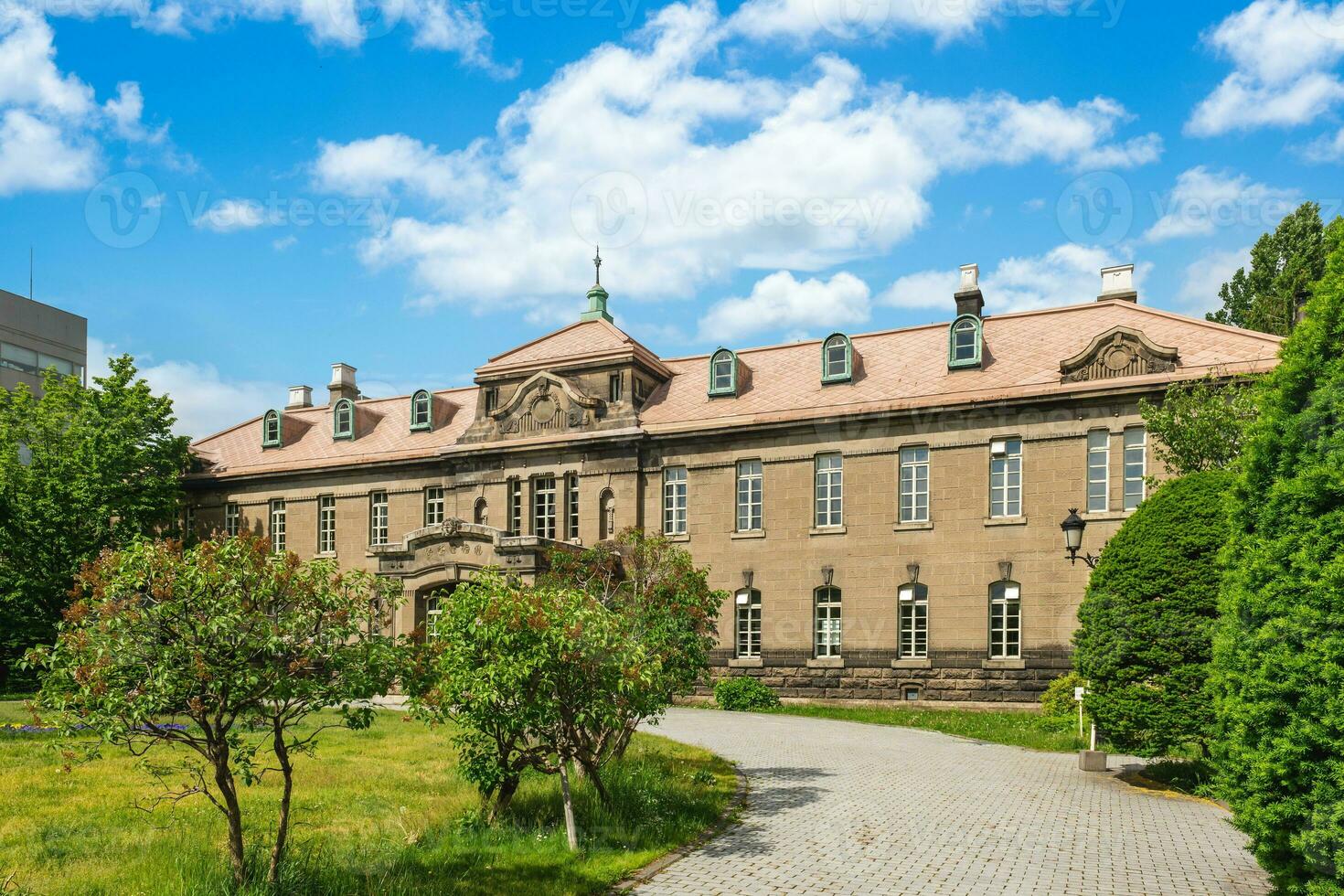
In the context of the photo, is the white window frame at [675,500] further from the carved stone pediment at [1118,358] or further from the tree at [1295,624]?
the tree at [1295,624]

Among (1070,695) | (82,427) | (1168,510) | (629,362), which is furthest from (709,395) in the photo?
(82,427)

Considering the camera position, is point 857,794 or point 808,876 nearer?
point 808,876

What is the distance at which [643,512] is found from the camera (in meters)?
32.6

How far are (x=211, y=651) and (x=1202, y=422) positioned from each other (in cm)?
2029

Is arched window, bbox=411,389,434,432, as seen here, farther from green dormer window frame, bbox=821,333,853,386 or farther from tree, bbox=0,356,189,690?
green dormer window frame, bbox=821,333,853,386

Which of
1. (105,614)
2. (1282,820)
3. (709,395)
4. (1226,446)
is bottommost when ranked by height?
(1282,820)

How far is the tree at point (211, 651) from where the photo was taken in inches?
319

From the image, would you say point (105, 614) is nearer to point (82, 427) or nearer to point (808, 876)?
point (808, 876)

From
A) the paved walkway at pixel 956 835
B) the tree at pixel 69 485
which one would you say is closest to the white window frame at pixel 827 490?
the paved walkway at pixel 956 835

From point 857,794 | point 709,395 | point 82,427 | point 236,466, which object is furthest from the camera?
point 236,466

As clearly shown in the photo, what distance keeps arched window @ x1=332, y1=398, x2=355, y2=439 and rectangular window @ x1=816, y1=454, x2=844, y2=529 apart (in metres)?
20.6

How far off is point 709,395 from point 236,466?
2120cm

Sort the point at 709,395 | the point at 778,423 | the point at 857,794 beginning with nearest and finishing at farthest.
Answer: the point at 857,794, the point at 778,423, the point at 709,395

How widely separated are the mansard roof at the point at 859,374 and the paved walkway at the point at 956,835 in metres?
12.5
